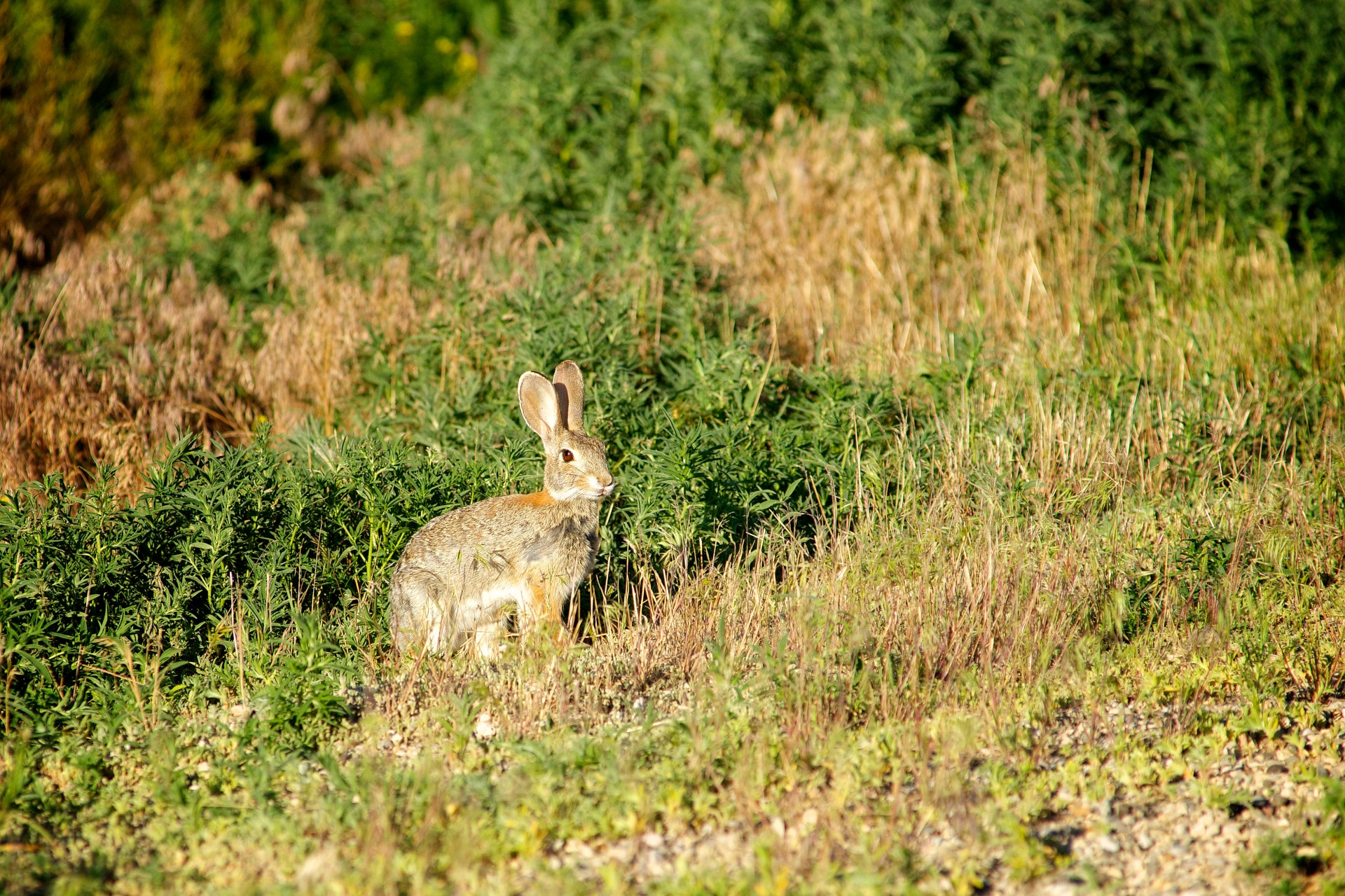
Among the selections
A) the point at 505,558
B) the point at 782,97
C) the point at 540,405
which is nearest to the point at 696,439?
the point at 540,405

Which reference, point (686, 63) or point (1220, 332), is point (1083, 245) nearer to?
point (1220, 332)

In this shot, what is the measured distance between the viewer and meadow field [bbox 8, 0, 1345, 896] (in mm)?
3785

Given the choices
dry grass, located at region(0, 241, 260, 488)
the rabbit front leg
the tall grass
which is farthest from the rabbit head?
the tall grass

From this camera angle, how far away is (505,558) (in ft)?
16.6

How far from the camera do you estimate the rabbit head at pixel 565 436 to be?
5.08 meters

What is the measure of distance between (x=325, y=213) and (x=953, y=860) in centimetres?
720

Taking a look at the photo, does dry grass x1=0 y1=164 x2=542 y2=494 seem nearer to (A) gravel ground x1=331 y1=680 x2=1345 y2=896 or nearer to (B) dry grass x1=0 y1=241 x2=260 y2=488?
(B) dry grass x1=0 y1=241 x2=260 y2=488

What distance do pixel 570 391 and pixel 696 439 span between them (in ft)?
2.20

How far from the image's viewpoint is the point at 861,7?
909 cm

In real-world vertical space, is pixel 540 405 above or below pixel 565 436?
above

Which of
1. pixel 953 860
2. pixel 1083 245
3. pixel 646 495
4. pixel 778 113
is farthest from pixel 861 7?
pixel 953 860

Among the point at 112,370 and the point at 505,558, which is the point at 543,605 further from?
the point at 112,370

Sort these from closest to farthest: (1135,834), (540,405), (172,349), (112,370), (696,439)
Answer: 1. (1135,834)
2. (540,405)
3. (696,439)
4. (112,370)
5. (172,349)

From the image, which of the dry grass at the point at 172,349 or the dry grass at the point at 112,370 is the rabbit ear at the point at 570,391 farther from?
the dry grass at the point at 112,370
